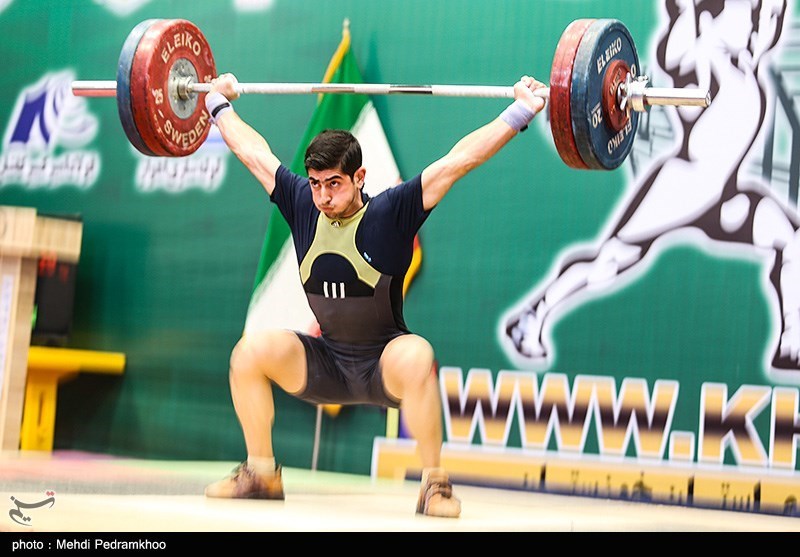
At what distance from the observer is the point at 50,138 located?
233 inches

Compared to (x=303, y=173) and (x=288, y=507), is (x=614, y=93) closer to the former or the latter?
(x=288, y=507)

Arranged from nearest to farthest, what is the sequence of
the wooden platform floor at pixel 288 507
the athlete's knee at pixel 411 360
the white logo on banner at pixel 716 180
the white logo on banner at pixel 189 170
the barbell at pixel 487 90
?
the wooden platform floor at pixel 288 507, the athlete's knee at pixel 411 360, the barbell at pixel 487 90, the white logo on banner at pixel 716 180, the white logo on banner at pixel 189 170

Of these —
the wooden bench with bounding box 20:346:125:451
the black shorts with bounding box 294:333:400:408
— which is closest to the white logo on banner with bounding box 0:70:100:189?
the wooden bench with bounding box 20:346:125:451

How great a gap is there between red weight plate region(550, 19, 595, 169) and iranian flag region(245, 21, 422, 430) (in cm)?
174

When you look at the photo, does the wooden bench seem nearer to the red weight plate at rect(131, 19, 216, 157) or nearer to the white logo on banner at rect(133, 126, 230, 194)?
the white logo on banner at rect(133, 126, 230, 194)

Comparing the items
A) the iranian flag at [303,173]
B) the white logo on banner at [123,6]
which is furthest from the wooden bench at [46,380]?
the white logo on banner at [123,6]

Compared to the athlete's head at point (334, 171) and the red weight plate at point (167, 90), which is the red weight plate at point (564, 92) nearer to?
the athlete's head at point (334, 171)

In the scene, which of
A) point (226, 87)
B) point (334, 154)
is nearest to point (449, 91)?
point (334, 154)

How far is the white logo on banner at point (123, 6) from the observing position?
18.9 ft

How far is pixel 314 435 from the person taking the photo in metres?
5.20

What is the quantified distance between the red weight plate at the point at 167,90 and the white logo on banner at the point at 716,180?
1681 mm

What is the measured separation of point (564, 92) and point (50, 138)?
348cm

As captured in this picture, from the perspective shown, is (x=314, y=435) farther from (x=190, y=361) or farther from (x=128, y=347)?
(x=128, y=347)

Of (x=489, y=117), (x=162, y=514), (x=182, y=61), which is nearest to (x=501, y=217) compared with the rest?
(x=489, y=117)
